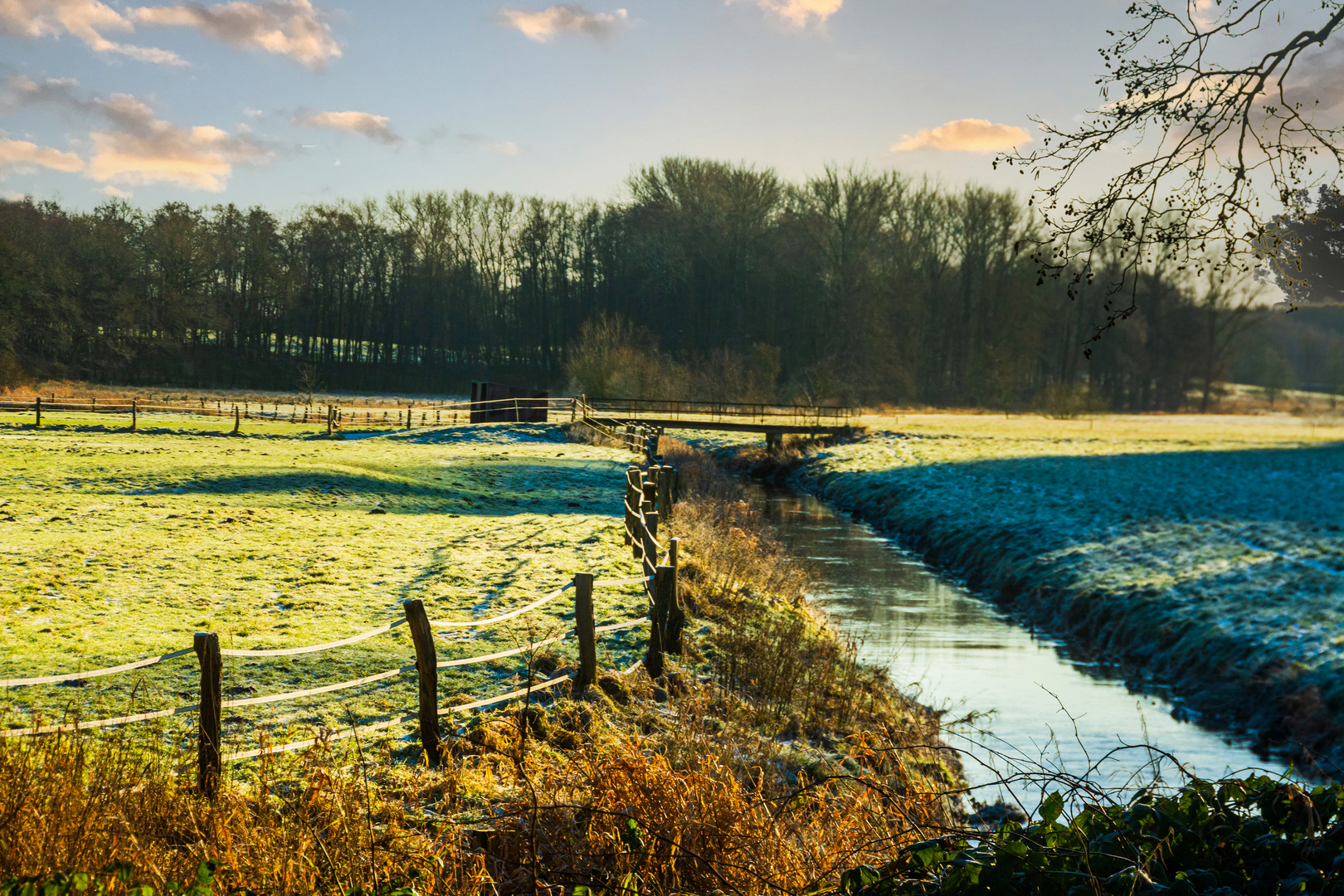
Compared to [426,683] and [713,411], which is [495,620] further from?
[713,411]

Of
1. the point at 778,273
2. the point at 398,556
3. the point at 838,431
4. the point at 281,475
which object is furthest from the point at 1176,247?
the point at 778,273

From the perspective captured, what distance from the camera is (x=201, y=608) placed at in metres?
10.6

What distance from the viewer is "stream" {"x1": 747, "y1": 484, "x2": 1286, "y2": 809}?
9.87 m

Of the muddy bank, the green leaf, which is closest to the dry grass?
the green leaf

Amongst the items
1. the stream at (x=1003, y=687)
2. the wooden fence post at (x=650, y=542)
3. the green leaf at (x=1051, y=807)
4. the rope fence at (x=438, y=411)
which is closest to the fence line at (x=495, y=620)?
the wooden fence post at (x=650, y=542)

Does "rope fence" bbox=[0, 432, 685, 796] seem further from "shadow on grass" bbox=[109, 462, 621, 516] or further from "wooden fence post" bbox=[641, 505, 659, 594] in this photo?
"shadow on grass" bbox=[109, 462, 621, 516]

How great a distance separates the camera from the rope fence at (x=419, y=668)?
532 centimetres

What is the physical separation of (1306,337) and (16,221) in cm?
7176

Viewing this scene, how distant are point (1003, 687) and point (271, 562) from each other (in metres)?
9.77

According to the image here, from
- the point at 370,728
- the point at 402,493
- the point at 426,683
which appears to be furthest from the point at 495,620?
the point at 402,493

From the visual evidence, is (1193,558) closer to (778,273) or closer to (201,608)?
(201,608)

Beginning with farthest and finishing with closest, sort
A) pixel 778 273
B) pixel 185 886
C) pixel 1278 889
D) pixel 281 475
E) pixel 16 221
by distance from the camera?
1. pixel 778 273
2. pixel 16 221
3. pixel 281 475
4. pixel 185 886
5. pixel 1278 889

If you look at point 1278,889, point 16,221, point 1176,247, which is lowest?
point 1278,889

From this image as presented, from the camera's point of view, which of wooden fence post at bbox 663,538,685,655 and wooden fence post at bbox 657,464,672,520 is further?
wooden fence post at bbox 657,464,672,520
